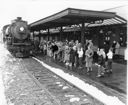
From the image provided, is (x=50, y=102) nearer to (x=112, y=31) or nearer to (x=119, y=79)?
(x=119, y=79)

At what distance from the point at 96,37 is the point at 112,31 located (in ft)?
7.78

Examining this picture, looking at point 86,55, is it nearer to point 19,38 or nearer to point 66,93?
point 66,93

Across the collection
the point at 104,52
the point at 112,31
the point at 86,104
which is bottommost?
the point at 86,104

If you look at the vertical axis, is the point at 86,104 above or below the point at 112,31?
below

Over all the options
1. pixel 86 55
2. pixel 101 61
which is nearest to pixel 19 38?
pixel 86 55

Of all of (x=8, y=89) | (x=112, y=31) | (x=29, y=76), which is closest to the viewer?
(x=8, y=89)

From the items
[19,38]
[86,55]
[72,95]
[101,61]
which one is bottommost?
[72,95]

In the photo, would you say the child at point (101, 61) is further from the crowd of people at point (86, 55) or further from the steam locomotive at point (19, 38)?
the steam locomotive at point (19, 38)

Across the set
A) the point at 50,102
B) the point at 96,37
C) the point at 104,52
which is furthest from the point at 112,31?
the point at 50,102

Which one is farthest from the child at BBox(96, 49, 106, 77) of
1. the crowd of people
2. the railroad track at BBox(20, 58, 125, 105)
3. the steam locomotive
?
the steam locomotive

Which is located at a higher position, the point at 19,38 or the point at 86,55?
the point at 19,38

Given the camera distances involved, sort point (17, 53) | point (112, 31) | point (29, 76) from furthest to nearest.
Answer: point (17, 53) < point (112, 31) < point (29, 76)

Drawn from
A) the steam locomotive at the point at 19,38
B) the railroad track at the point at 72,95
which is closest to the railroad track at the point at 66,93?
the railroad track at the point at 72,95

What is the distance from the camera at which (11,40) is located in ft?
61.0
